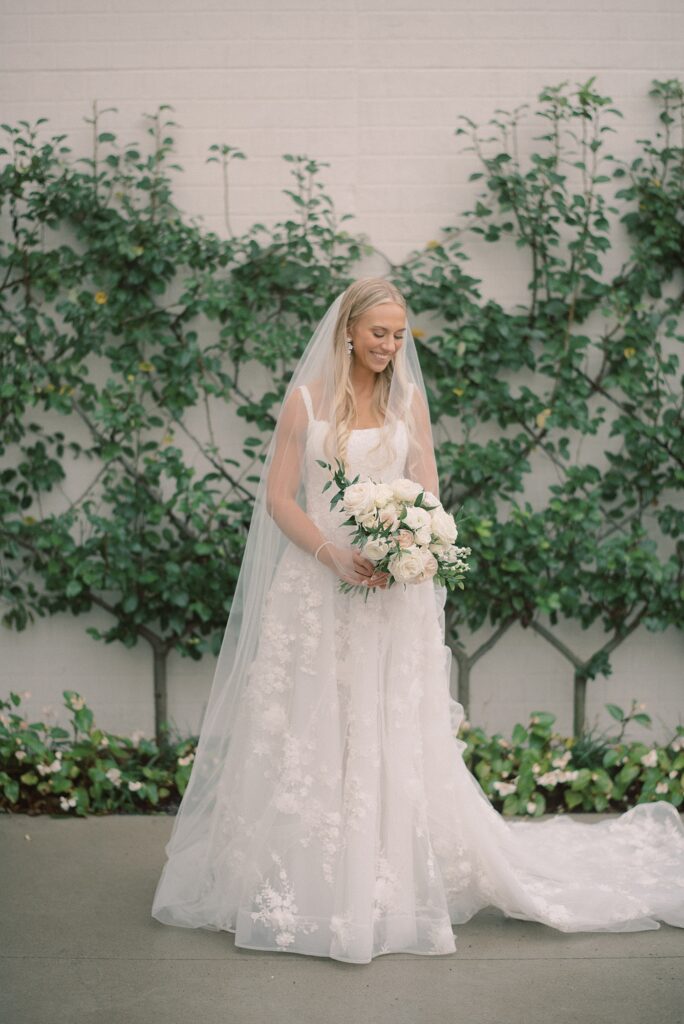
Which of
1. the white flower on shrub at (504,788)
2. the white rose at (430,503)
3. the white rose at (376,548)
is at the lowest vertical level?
the white flower on shrub at (504,788)

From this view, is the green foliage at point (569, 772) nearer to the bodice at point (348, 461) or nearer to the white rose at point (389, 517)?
the bodice at point (348, 461)

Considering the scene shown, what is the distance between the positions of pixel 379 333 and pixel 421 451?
1.31 ft

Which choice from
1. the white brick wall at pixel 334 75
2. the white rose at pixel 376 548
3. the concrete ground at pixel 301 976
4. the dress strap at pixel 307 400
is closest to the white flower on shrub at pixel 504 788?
the concrete ground at pixel 301 976

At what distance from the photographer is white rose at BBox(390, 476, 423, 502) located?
2963mm

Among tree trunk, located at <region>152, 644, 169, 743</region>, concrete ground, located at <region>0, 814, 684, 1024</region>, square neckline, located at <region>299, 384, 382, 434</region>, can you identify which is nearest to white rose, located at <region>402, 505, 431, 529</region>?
square neckline, located at <region>299, 384, 382, 434</region>

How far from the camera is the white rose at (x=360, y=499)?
116 inches

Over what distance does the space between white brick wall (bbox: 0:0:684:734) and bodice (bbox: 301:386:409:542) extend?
1655 millimetres

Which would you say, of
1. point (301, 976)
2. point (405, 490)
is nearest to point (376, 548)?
point (405, 490)

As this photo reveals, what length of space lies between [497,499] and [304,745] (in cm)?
196

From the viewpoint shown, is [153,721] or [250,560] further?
[153,721]

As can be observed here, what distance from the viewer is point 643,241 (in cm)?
460

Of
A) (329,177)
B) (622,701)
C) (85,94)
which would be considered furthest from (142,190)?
(622,701)

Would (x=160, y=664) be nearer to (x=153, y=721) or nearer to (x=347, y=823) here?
(x=153, y=721)

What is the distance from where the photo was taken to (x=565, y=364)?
4.65 meters
